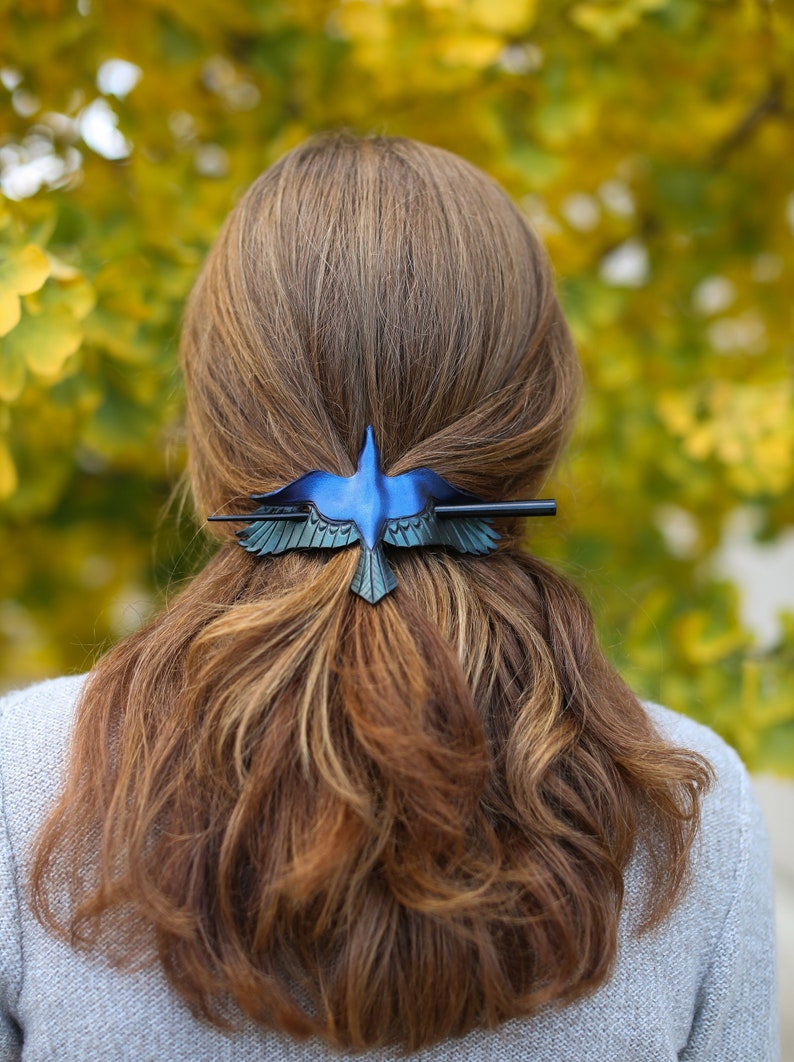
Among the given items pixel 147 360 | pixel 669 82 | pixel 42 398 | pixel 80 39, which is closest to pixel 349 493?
pixel 147 360

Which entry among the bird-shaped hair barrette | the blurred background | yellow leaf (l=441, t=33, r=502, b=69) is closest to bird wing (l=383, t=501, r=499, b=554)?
the bird-shaped hair barrette

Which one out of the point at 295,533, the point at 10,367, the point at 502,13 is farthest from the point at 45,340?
the point at 502,13

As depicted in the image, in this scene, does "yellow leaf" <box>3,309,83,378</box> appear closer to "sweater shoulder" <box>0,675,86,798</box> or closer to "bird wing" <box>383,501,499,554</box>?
"sweater shoulder" <box>0,675,86,798</box>

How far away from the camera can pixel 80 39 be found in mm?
1381

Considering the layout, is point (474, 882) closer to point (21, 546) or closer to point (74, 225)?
point (74, 225)

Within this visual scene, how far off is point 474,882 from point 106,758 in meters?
0.32

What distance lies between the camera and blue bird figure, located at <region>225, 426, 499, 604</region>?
0.76m

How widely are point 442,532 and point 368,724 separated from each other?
19 centimetres

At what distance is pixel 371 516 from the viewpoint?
0.76m

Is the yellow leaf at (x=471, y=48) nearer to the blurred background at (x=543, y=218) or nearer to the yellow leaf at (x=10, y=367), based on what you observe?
the blurred background at (x=543, y=218)

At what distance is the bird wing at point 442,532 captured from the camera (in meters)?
0.77

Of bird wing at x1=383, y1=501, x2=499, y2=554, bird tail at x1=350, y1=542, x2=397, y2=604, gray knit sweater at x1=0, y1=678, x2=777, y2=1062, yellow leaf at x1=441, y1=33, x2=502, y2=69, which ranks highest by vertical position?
yellow leaf at x1=441, y1=33, x2=502, y2=69

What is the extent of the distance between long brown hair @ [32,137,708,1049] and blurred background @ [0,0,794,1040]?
416mm

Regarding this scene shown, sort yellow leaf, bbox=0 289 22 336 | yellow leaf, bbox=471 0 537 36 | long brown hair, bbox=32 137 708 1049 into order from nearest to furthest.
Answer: long brown hair, bbox=32 137 708 1049 → yellow leaf, bbox=0 289 22 336 → yellow leaf, bbox=471 0 537 36
